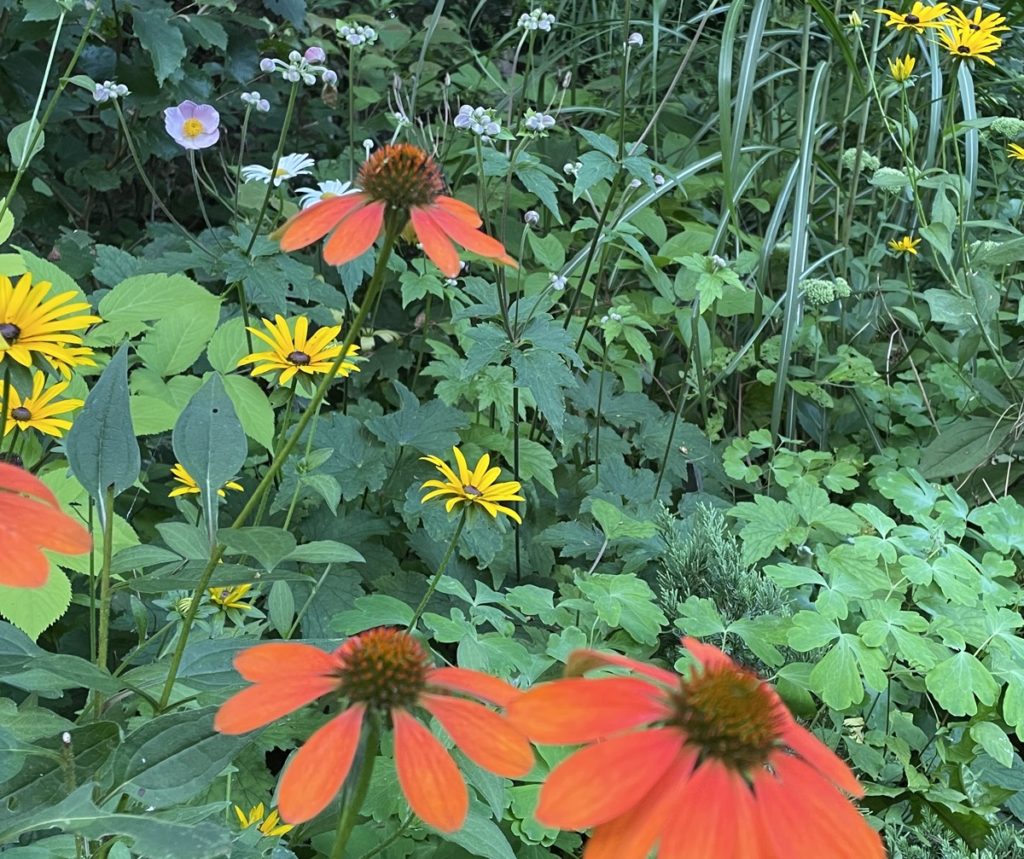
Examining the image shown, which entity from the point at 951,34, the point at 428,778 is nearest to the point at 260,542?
the point at 428,778

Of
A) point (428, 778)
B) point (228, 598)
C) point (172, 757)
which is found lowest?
point (228, 598)

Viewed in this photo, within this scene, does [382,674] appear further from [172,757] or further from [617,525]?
[617,525]

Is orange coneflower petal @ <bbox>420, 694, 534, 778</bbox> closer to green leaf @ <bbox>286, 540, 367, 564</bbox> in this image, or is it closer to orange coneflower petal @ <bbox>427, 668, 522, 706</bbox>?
orange coneflower petal @ <bbox>427, 668, 522, 706</bbox>

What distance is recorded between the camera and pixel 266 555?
1.26 ft

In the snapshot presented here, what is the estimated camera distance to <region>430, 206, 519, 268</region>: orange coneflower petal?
36 centimetres

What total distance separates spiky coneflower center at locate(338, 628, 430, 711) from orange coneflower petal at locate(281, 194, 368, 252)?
152 mm

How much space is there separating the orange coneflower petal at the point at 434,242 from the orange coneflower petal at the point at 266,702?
16 cm

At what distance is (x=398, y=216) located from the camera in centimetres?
37

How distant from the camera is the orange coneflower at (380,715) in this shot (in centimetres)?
24

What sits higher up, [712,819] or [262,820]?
[712,819]

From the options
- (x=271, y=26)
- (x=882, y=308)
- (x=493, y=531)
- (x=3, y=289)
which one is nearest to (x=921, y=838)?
(x=493, y=531)

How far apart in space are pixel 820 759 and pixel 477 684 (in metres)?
0.10

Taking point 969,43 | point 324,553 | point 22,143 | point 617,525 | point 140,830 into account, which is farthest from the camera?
point 969,43

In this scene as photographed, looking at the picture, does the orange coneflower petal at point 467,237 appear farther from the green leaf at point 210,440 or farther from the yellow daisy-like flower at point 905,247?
the yellow daisy-like flower at point 905,247
